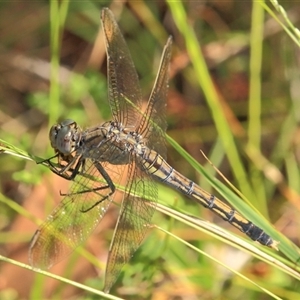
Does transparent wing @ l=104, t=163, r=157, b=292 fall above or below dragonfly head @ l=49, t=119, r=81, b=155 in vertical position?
below

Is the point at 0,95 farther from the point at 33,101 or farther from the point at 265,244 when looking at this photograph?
the point at 265,244

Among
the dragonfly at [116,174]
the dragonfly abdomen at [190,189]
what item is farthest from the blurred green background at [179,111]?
the dragonfly at [116,174]

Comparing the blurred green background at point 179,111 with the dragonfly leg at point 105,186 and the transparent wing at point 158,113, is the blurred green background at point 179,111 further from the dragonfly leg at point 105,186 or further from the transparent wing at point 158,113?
the dragonfly leg at point 105,186

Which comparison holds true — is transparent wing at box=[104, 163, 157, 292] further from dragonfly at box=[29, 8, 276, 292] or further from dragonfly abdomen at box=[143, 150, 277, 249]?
dragonfly abdomen at box=[143, 150, 277, 249]

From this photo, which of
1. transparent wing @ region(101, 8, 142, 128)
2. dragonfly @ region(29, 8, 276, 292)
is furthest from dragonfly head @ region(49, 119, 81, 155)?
transparent wing @ region(101, 8, 142, 128)

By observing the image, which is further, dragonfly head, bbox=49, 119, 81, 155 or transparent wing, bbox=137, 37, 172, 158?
transparent wing, bbox=137, 37, 172, 158

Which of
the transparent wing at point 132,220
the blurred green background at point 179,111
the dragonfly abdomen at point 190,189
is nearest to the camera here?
the transparent wing at point 132,220

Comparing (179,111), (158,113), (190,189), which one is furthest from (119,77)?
(179,111)
